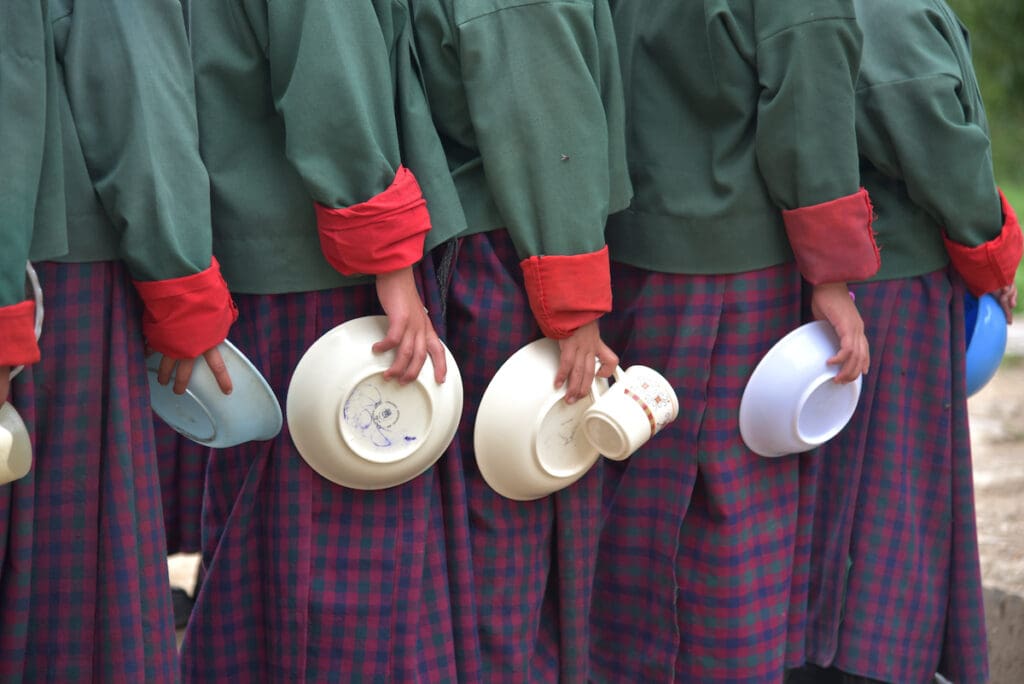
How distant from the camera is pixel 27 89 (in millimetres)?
1654

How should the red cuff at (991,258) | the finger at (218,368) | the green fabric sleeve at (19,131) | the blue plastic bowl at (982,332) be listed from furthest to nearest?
the blue plastic bowl at (982,332), the red cuff at (991,258), the finger at (218,368), the green fabric sleeve at (19,131)

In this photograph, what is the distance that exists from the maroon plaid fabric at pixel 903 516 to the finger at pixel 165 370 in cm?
120

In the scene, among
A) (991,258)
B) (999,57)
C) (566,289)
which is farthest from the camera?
(999,57)

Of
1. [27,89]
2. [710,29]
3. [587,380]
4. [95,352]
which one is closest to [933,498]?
[587,380]

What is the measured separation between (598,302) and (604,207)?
145 millimetres

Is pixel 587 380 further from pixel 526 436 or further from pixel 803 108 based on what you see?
pixel 803 108

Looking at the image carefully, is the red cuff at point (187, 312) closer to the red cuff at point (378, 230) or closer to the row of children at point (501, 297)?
the row of children at point (501, 297)

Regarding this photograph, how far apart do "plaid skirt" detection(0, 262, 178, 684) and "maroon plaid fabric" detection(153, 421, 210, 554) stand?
67 centimetres

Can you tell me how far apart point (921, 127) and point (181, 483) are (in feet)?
5.00

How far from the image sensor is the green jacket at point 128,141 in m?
1.74

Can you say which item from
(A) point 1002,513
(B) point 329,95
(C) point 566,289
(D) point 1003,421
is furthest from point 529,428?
(D) point 1003,421

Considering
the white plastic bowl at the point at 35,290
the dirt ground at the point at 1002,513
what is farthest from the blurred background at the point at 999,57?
the white plastic bowl at the point at 35,290

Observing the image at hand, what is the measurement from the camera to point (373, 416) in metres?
1.89

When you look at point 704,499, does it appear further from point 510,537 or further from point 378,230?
point 378,230
